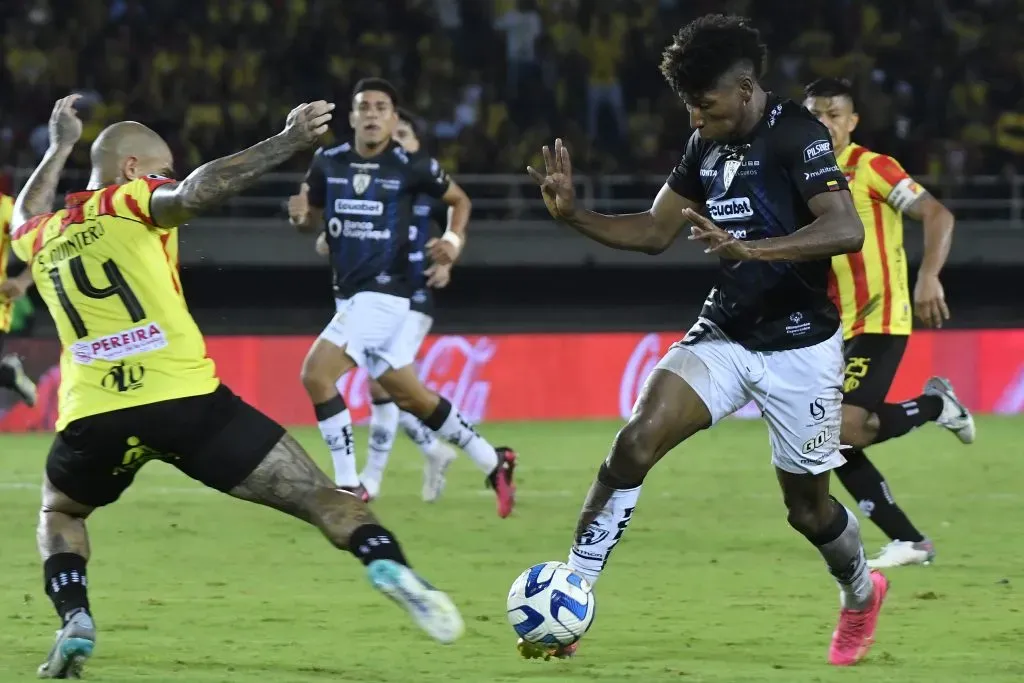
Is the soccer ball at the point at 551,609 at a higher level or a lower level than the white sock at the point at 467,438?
higher

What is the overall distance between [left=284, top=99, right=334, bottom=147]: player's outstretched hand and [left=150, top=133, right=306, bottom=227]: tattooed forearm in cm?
1

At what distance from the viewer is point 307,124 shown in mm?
5062

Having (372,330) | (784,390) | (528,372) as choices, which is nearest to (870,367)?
(784,390)

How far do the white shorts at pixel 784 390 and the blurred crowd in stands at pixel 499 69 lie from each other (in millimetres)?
14554

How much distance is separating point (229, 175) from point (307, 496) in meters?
1.07

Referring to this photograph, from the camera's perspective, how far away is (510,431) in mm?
16953

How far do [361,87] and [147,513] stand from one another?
3.00 meters

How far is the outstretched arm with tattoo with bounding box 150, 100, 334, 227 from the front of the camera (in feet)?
16.6

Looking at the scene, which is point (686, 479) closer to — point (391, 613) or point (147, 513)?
point (147, 513)

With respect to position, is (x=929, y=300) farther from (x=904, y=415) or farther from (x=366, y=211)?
(x=366, y=211)

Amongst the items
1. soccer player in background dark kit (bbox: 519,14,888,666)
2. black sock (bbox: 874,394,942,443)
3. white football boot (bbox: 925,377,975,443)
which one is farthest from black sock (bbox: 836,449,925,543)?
soccer player in background dark kit (bbox: 519,14,888,666)

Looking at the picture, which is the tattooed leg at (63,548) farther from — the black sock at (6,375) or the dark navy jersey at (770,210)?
the black sock at (6,375)

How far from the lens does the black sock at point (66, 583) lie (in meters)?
5.41

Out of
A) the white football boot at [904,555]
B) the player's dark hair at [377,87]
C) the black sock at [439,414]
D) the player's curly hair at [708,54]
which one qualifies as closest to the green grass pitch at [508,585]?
the white football boot at [904,555]
